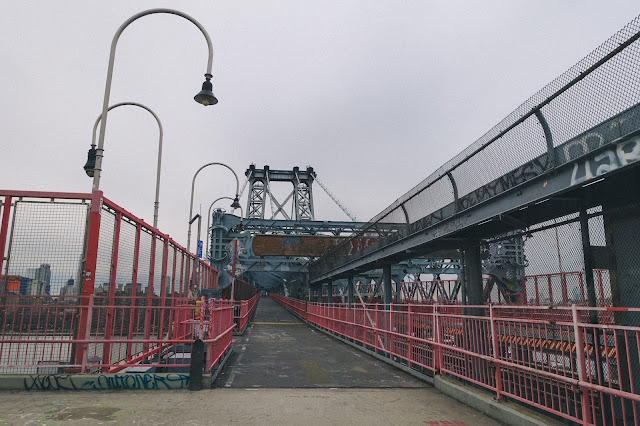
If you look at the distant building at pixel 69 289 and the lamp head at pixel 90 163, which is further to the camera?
the lamp head at pixel 90 163

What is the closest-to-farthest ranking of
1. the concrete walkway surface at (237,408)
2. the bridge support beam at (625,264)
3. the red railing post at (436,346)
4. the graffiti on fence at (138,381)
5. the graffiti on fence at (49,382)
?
the bridge support beam at (625,264) < the concrete walkway surface at (237,408) < the graffiti on fence at (49,382) < the graffiti on fence at (138,381) < the red railing post at (436,346)

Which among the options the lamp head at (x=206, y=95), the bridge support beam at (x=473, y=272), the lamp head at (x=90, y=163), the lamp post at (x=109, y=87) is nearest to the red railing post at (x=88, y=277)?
the lamp post at (x=109, y=87)

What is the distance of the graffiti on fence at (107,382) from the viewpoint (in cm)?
729

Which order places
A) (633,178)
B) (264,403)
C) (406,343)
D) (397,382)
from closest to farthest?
1. (633,178)
2. (264,403)
3. (397,382)
4. (406,343)

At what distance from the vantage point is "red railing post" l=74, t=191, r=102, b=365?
7703mm

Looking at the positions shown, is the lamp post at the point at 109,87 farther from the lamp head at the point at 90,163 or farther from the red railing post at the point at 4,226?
the red railing post at the point at 4,226

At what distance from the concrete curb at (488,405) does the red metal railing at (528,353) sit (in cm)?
15

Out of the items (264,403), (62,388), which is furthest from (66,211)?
(264,403)

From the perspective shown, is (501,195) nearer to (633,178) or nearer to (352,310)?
(633,178)

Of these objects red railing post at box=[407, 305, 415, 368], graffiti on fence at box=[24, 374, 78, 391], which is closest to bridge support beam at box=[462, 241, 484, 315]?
red railing post at box=[407, 305, 415, 368]

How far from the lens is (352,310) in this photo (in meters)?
16.2

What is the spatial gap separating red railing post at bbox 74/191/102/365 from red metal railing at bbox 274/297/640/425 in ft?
22.0

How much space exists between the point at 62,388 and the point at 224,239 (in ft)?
70.7

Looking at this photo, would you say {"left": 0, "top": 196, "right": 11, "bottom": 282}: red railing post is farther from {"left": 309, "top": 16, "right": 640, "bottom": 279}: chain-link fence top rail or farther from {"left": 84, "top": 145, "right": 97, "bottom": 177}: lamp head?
{"left": 309, "top": 16, "right": 640, "bottom": 279}: chain-link fence top rail
